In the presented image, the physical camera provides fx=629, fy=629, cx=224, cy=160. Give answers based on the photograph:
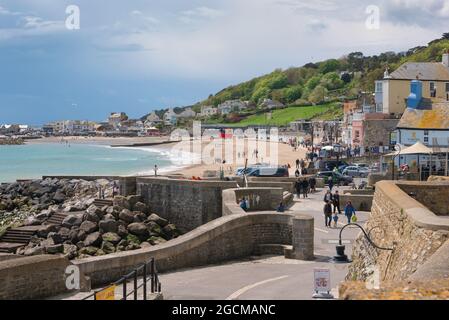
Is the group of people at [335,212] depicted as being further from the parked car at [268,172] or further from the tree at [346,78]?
the tree at [346,78]

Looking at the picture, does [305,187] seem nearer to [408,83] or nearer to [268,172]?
[268,172]

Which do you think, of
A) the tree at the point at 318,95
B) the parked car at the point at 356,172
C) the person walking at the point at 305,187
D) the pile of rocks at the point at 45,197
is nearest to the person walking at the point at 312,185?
the person walking at the point at 305,187

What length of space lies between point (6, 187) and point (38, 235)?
19.2m

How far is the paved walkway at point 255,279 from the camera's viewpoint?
516 inches

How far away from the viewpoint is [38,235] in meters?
27.3

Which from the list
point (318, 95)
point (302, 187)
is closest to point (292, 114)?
point (318, 95)

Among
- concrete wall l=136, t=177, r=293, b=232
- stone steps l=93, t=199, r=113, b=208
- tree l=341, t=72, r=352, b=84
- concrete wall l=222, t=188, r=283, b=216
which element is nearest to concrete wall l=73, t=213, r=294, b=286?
concrete wall l=222, t=188, r=283, b=216

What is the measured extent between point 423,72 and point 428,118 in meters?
15.1

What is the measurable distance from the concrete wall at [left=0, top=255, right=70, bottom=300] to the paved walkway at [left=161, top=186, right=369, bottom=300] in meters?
2.29

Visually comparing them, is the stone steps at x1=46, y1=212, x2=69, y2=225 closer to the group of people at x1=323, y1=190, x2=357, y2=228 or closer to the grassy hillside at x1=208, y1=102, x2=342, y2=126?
the group of people at x1=323, y1=190, x2=357, y2=228

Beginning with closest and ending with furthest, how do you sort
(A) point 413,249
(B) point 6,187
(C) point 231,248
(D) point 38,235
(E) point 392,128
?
(A) point 413,249, (C) point 231,248, (D) point 38,235, (B) point 6,187, (E) point 392,128

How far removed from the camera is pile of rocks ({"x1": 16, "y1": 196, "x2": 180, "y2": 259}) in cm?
2369

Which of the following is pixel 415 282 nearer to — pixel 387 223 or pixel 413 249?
pixel 413 249
